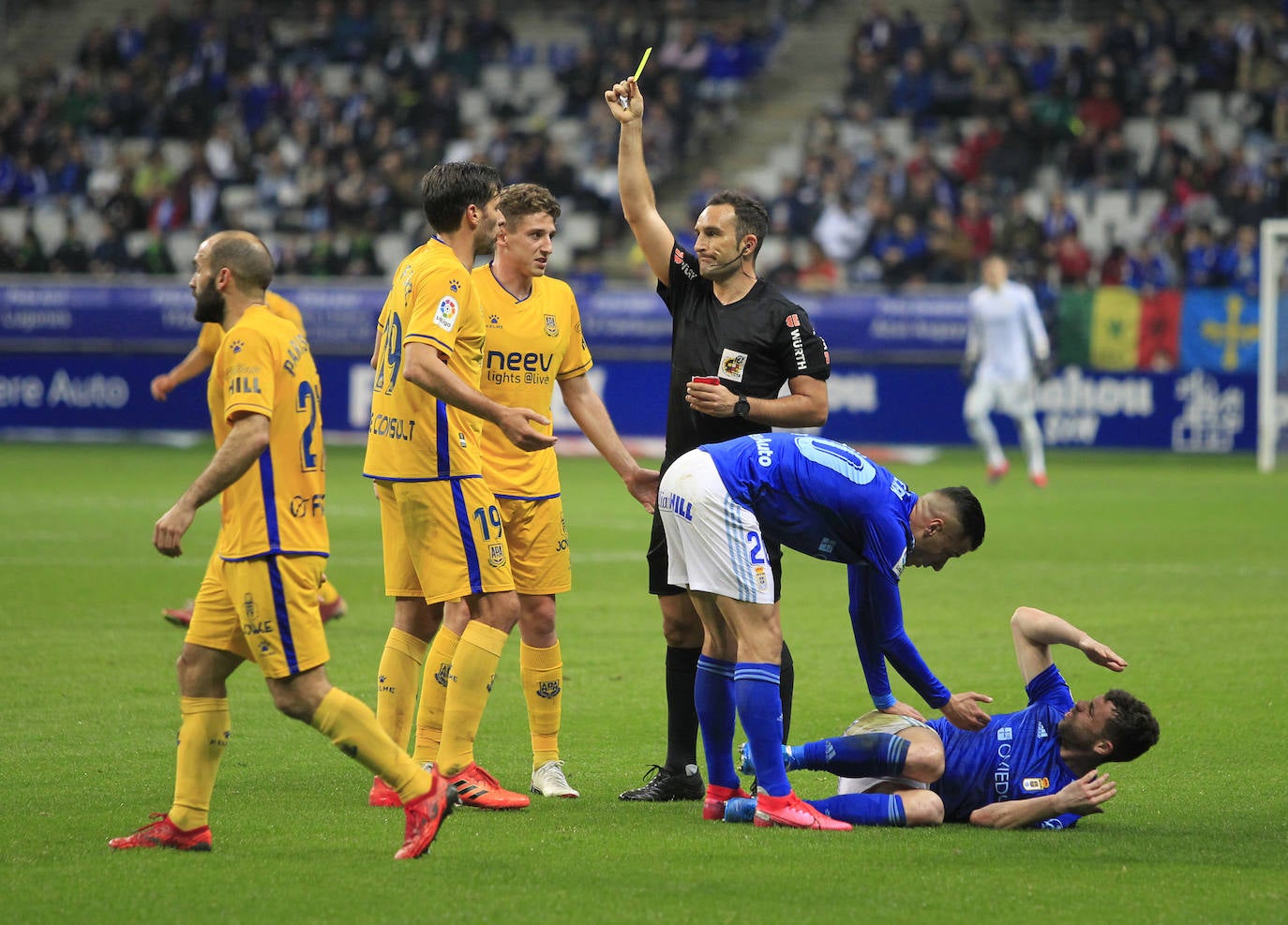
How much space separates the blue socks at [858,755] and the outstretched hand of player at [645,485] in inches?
45.8

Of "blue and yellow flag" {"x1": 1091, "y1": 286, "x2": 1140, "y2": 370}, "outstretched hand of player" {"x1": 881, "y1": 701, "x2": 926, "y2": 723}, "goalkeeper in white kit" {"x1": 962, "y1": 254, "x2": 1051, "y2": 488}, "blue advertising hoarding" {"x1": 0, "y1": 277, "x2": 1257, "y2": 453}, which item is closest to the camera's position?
"outstretched hand of player" {"x1": 881, "y1": 701, "x2": 926, "y2": 723}

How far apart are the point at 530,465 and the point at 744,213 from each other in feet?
4.39

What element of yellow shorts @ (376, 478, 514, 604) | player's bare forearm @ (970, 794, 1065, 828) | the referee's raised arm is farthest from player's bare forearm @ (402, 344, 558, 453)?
player's bare forearm @ (970, 794, 1065, 828)

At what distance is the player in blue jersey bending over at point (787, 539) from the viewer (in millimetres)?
5832

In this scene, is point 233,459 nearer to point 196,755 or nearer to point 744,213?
point 196,755

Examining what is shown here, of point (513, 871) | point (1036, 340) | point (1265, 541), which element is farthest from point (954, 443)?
point (513, 871)

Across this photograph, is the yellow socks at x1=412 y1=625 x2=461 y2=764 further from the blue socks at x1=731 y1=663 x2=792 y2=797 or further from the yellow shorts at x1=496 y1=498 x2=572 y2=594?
the blue socks at x1=731 y1=663 x2=792 y2=797

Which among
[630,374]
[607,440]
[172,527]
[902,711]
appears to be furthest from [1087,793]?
[630,374]

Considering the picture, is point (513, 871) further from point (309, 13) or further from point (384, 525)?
point (309, 13)

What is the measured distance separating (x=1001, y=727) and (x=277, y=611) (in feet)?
8.54

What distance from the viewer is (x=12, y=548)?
1402 cm

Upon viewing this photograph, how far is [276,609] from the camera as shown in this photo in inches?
210

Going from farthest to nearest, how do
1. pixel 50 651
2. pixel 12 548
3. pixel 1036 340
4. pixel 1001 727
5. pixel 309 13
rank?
pixel 309 13 < pixel 1036 340 < pixel 12 548 < pixel 50 651 < pixel 1001 727

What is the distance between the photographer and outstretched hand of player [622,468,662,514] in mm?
6672
